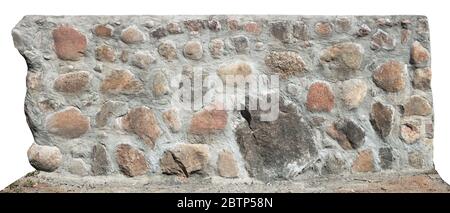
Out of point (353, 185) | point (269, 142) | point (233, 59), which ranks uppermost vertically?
point (233, 59)

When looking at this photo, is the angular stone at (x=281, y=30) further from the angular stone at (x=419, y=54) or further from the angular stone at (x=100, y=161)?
the angular stone at (x=100, y=161)

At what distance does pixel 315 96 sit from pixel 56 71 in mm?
2145

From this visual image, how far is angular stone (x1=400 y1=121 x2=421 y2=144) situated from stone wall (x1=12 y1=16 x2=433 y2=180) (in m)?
0.14

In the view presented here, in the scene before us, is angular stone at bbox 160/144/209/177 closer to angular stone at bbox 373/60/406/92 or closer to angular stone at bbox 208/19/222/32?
angular stone at bbox 208/19/222/32

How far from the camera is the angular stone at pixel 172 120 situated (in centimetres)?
518

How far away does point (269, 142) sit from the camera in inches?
203

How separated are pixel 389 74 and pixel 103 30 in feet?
7.81

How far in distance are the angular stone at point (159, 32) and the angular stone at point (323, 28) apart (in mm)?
1232

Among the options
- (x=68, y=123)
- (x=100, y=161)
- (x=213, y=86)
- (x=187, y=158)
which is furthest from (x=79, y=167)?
(x=213, y=86)

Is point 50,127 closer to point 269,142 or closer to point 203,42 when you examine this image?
point 203,42

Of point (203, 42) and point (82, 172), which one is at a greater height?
point (203, 42)

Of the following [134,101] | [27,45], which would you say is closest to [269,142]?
[134,101]

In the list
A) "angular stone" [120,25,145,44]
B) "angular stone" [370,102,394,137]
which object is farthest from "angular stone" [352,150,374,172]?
"angular stone" [120,25,145,44]

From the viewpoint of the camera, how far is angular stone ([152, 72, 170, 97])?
5.15 metres
